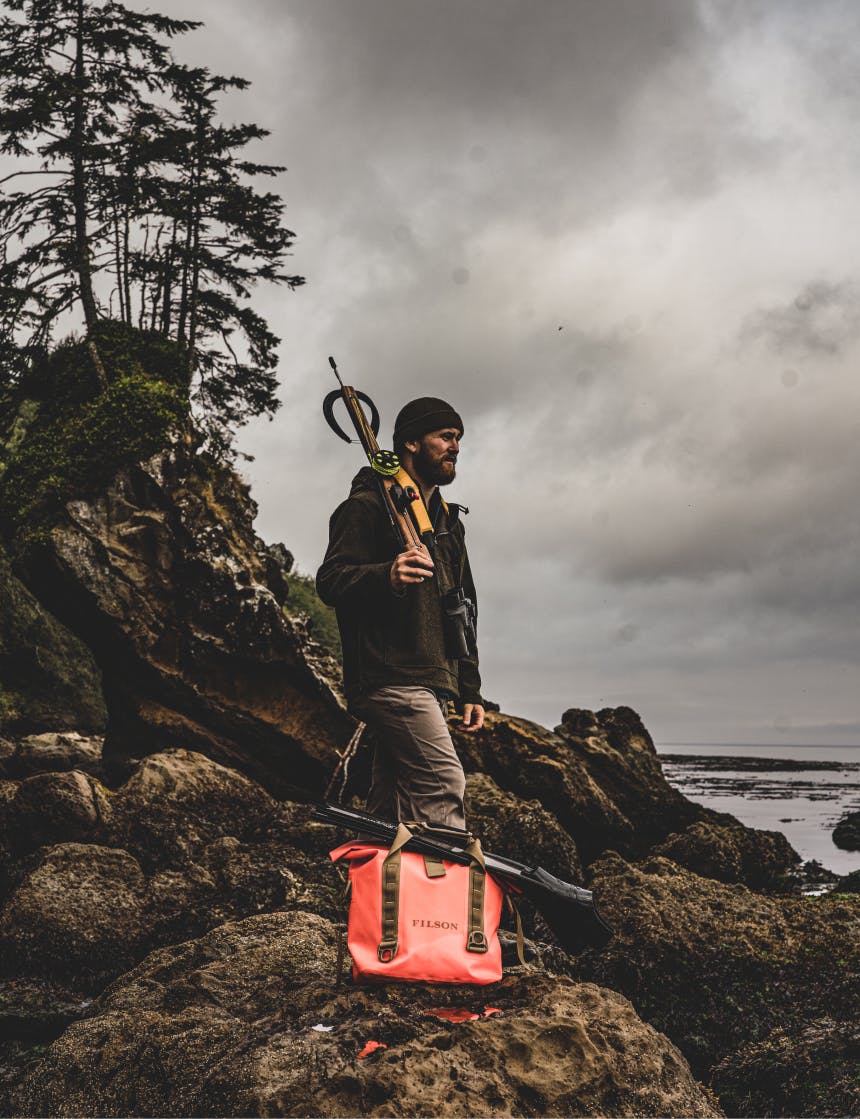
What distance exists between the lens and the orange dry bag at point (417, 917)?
11.2ft

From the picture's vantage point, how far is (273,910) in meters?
6.94

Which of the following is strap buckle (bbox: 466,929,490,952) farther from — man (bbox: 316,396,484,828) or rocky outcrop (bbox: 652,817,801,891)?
rocky outcrop (bbox: 652,817,801,891)

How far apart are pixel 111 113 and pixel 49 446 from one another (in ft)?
31.3

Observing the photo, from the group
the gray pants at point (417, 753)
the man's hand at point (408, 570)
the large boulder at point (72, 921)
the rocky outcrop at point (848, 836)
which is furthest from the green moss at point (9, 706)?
the man's hand at point (408, 570)

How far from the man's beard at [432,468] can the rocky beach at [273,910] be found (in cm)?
266

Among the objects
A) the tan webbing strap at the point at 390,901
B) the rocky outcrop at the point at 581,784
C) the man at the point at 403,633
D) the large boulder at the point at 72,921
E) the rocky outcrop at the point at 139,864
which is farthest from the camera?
the rocky outcrop at the point at 581,784

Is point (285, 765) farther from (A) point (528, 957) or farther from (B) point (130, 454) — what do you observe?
(A) point (528, 957)

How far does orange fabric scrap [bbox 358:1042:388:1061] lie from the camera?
2.91 metres

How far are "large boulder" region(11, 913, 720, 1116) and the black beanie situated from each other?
293cm

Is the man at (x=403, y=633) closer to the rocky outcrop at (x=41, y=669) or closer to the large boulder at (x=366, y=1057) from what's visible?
the large boulder at (x=366, y=1057)

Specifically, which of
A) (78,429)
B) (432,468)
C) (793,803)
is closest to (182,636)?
(78,429)

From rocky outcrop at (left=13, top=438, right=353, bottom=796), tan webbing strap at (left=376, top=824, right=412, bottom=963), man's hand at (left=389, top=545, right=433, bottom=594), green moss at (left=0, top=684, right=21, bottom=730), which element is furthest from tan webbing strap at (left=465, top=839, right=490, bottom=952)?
green moss at (left=0, top=684, right=21, bottom=730)

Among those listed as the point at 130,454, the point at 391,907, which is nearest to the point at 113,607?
the point at 130,454

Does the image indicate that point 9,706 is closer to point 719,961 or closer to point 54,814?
point 54,814
